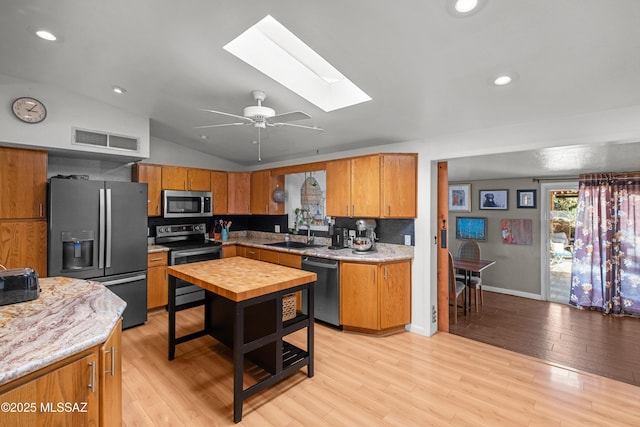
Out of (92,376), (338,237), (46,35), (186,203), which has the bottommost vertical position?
(92,376)

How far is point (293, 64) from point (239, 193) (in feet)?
9.71

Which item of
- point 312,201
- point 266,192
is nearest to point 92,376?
point 312,201

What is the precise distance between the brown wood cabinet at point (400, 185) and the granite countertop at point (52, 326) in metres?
2.69

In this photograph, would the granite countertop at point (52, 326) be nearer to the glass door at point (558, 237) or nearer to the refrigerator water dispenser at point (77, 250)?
the refrigerator water dispenser at point (77, 250)

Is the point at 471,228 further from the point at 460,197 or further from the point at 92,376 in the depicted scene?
the point at 92,376

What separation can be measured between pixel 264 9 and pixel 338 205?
→ 2403 mm

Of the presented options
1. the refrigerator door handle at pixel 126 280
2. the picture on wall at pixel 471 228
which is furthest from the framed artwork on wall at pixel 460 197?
the refrigerator door handle at pixel 126 280

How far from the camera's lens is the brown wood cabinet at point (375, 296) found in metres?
3.22

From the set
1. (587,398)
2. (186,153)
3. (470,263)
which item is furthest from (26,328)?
(470,263)

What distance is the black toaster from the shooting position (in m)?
1.60

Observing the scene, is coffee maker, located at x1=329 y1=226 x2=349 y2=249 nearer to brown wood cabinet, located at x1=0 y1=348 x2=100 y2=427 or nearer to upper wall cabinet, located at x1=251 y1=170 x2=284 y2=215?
upper wall cabinet, located at x1=251 y1=170 x2=284 y2=215

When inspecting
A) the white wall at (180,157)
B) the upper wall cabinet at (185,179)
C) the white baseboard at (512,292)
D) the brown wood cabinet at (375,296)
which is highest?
the white wall at (180,157)

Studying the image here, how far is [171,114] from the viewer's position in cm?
347

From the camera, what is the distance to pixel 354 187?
3629 mm
